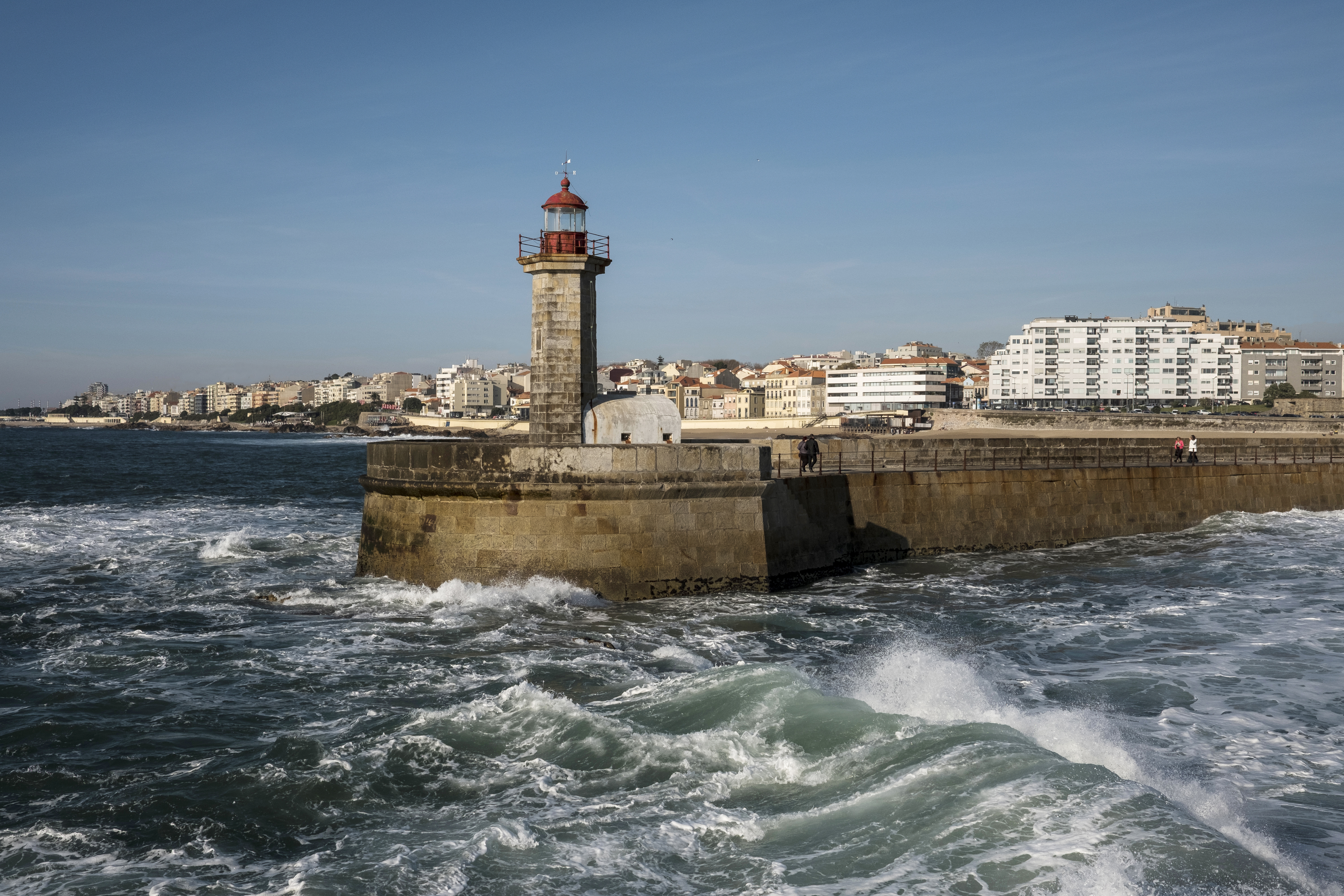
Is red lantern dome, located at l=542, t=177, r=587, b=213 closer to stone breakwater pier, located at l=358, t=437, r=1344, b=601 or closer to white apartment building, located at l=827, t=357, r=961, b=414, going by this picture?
stone breakwater pier, located at l=358, t=437, r=1344, b=601

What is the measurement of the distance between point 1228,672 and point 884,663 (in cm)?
357

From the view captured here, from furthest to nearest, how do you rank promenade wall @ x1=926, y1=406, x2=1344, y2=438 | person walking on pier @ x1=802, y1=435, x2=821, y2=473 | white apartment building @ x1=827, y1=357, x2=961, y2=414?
white apartment building @ x1=827, y1=357, x2=961, y2=414, promenade wall @ x1=926, y1=406, x2=1344, y2=438, person walking on pier @ x1=802, y1=435, x2=821, y2=473

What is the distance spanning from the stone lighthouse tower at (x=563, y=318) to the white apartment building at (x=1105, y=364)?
12506 cm

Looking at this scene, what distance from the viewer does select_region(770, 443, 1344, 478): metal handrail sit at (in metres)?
20.7

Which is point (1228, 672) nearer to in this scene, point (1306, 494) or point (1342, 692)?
point (1342, 692)

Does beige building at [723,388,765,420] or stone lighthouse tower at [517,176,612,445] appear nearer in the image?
stone lighthouse tower at [517,176,612,445]

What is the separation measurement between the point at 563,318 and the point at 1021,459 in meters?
12.2

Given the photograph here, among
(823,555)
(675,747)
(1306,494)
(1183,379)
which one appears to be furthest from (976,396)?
(675,747)

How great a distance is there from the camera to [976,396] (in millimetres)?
147375

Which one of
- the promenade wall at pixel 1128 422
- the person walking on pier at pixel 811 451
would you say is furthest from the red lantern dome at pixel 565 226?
the promenade wall at pixel 1128 422

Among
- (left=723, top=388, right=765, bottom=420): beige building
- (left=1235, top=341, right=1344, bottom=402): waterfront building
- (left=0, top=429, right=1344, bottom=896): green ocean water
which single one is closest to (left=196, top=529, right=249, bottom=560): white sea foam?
(left=0, top=429, right=1344, bottom=896): green ocean water

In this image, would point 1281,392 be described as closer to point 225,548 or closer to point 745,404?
point 745,404

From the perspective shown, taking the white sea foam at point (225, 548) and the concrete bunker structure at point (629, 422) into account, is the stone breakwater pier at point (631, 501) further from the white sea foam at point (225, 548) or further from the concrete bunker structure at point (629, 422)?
the white sea foam at point (225, 548)

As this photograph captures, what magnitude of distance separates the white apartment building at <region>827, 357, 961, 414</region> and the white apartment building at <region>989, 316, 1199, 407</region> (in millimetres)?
10595
